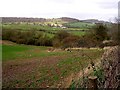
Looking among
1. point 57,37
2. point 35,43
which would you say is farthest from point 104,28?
point 35,43

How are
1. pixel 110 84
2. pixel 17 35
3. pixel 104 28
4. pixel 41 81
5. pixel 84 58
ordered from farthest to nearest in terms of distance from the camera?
pixel 17 35
pixel 104 28
pixel 84 58
pixel 41 81
pixel 110 84

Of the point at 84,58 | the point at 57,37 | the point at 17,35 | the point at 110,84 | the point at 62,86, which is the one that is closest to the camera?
the point at 110,84

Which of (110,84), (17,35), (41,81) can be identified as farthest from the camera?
(17,35)

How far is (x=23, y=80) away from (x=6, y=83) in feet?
2.87

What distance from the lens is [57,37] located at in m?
44.7

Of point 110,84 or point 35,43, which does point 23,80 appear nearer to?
point 110,84

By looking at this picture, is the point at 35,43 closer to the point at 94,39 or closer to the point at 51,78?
the point at 94,39

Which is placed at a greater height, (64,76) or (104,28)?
(104,28)

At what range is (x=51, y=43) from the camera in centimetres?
4494

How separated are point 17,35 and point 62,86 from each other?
127 ft

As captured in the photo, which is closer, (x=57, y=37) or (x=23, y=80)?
(x=23, y=80)

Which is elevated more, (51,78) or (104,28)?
(104,28)

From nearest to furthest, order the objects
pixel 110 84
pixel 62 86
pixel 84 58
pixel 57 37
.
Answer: pixel 110 84 < pixel 62 86 < pixel 84 58 < pixel 57 37

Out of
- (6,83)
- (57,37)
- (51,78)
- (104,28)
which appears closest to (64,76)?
(51,78)
